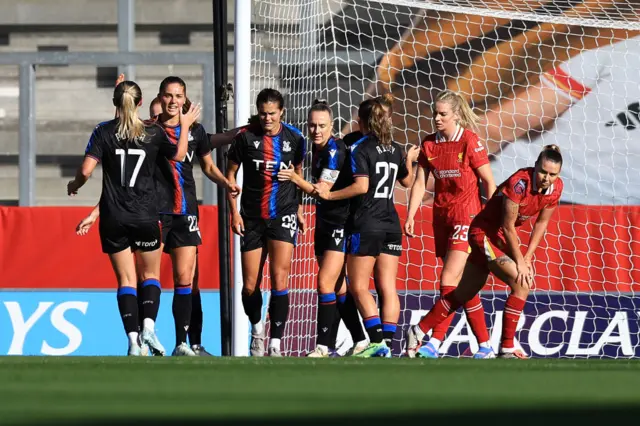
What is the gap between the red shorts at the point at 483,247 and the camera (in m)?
7.26

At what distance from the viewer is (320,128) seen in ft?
25.9

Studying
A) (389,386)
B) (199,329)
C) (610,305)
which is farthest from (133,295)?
(610,305)

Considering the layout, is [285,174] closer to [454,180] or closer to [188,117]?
[188,117]

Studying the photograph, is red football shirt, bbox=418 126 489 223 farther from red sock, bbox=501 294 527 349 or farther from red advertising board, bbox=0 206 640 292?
red advertising board, bbox=0 206 640 292

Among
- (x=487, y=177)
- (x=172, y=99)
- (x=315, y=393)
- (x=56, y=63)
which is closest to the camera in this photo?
(x=315, y=393)

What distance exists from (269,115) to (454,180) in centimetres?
126

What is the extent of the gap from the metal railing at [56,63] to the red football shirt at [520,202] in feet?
17.8

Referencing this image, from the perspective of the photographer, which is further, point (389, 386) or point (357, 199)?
point (357, 199)

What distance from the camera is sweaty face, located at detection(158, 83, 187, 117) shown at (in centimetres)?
757

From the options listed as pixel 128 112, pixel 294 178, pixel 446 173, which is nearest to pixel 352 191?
pixel 294 178

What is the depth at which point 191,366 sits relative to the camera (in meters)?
5.80

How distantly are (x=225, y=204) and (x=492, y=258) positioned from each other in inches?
97.7

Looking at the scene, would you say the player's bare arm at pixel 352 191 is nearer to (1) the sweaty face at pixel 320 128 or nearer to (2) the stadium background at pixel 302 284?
(1) the sweaty face at pixel 320 128

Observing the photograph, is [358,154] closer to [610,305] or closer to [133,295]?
[133,295]
